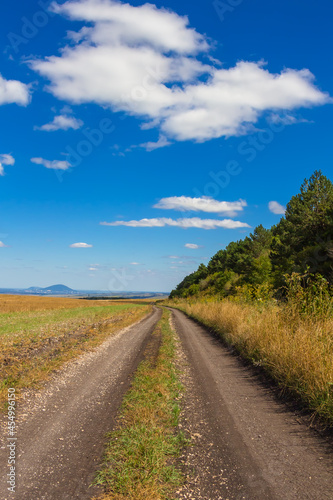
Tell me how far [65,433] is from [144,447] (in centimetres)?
163

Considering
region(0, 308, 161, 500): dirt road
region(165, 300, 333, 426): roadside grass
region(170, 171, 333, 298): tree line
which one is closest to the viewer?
Result: region(0, 308, 161, 500): dirt road

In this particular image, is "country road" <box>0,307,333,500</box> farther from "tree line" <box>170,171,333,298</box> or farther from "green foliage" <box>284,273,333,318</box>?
"tree line" <box>170,171,333,298</box>

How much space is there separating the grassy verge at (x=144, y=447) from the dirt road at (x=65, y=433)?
0.25m

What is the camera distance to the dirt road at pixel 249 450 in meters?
3.45

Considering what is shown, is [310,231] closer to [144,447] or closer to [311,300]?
[311,300]

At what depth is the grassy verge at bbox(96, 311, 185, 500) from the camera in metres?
3.44

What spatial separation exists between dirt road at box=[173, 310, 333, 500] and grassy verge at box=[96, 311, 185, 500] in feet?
0.80

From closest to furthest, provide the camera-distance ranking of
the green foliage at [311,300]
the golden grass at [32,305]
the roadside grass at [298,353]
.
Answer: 1. the roadside grass at [298,353]
2. the green foliage at [311,300]
3. the golden grass at [32,305]

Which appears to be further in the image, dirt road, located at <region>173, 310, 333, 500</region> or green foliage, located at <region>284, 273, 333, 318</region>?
green foliage, located at <region>284, 273, 333, 318</region>

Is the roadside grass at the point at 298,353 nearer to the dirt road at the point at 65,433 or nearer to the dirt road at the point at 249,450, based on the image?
the dirt road at the point at 249,450

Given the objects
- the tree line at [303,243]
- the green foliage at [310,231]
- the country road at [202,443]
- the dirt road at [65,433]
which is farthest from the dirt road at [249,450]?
the green foliage at [310,231]

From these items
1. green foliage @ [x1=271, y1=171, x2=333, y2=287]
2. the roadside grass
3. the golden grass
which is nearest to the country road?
the roadside grass

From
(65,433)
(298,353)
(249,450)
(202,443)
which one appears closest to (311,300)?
(298,353)

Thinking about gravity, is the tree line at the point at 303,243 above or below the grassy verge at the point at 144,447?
above
